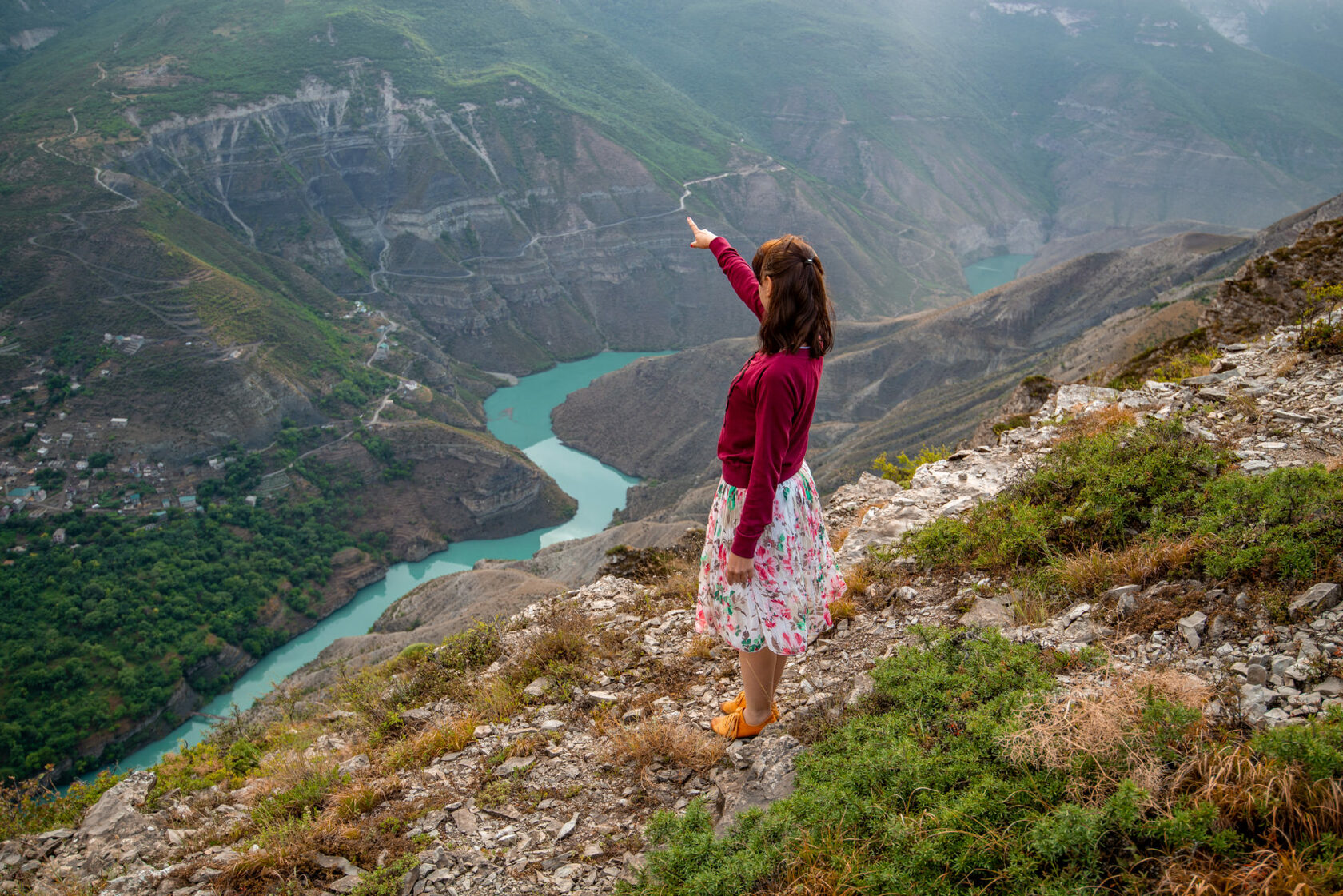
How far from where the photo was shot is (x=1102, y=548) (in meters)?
4.11

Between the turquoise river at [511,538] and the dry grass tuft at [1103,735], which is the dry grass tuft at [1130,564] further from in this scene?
the turquoise river at [511,538]

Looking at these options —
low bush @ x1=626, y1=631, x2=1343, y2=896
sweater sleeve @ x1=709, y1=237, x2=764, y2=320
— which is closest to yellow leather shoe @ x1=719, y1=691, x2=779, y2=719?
low bush @ x1=626, y1=631, x2=1343, y2=896

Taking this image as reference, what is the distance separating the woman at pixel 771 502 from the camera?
280 centimetres

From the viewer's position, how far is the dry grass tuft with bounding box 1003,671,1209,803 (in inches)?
91.0

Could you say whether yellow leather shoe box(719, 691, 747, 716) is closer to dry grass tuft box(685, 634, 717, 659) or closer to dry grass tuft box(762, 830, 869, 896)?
dry grass tuft box(685, 634, 717, 659)

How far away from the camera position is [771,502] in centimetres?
284

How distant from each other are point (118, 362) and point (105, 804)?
137 ft

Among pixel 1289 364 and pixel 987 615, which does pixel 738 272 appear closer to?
pixel 987 615

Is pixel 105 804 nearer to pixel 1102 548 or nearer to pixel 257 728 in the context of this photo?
pixel 257 728

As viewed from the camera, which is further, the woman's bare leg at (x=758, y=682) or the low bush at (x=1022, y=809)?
the woman's bare leg at (x=758, y=682)

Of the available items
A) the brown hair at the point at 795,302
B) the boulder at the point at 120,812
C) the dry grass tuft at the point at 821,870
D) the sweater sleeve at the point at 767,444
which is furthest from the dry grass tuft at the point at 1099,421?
the boulder at the point at 120,812

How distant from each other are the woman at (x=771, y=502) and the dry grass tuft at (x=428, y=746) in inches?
63.6

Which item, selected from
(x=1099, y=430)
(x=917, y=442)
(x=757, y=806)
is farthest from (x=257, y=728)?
(x=917, y=442)

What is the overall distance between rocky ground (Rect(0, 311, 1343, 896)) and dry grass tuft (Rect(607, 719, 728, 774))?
0.04ft
